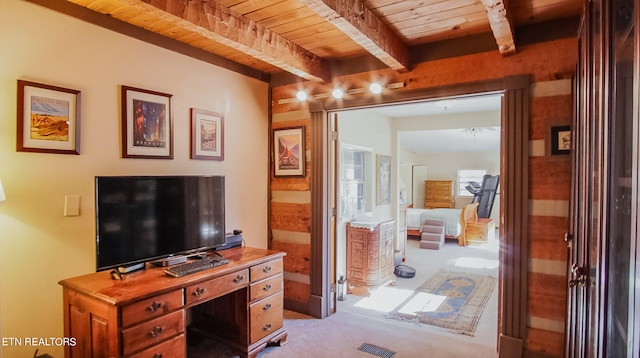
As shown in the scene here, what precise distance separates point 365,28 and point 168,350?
2.31 m

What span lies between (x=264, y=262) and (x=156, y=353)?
0.93 meters

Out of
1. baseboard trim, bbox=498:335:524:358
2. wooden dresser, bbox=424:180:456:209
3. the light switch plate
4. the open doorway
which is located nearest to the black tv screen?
the light switch plate

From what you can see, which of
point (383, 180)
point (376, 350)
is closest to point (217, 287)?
point (376, 350)

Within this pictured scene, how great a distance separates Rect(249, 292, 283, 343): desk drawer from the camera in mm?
2562

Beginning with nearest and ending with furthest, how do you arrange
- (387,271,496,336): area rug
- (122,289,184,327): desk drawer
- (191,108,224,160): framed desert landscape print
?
(122,289,184,327): desk drawer
(191,108,224,160): framed desert landscape print
(387,271,496,336): area rug

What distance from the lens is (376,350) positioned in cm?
274

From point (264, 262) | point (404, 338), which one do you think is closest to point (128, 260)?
point (264, 262)

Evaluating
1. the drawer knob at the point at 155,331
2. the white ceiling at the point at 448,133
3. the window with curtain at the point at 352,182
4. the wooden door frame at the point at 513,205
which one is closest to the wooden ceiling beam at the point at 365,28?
the wooden door frame at the point at 513,205

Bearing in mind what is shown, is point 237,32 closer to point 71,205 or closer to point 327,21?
point 327,21

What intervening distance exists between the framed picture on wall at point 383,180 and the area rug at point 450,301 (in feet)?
4.71

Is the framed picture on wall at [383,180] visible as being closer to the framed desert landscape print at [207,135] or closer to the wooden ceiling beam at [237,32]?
the wooden ceiling beam at [237,32]

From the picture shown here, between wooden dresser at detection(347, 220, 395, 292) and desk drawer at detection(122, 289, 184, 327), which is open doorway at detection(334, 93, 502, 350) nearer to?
wooden dresser at detection(347, 220, 395, 292)

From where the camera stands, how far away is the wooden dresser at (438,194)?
1003 centimetres

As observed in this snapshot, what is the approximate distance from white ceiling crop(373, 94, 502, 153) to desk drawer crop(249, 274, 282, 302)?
85.4 inches
